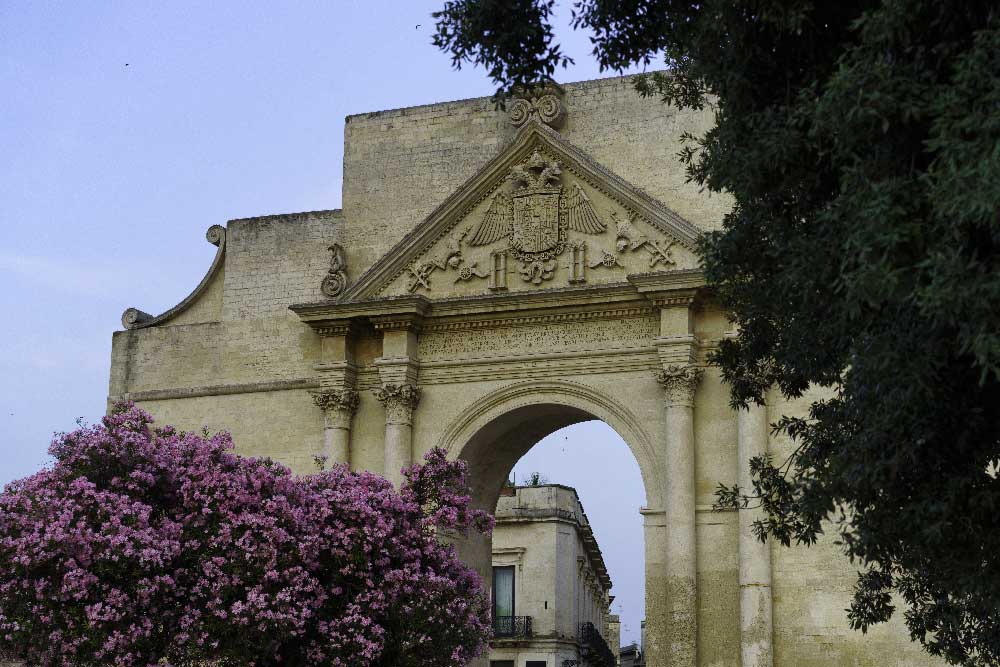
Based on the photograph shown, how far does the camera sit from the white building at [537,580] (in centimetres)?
3259

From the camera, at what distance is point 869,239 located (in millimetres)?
7176

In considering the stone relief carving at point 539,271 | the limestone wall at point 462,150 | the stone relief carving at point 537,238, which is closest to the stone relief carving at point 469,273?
the stone relief carving at point 537,238

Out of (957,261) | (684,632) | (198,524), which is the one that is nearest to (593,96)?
(684,632)

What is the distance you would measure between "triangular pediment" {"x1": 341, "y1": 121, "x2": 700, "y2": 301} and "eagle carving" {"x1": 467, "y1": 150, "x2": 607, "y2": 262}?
13 millimetres

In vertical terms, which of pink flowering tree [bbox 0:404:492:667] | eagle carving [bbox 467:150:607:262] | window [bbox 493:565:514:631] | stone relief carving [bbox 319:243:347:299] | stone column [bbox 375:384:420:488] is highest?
eagle carving [bbox 467:150:607:262]

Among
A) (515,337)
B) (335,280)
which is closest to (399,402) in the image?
(515,337)

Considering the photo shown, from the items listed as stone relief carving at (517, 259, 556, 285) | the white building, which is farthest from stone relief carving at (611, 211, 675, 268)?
the white building

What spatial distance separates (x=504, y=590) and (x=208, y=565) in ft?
70.9

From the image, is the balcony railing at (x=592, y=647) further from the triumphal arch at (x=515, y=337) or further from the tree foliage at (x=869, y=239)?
the tree foliage at (x=869, y=239)

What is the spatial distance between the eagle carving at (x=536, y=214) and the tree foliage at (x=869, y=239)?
8.29m

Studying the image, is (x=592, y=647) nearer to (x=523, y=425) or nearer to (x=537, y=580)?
(x=537, y=580)

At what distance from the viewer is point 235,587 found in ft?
40.8

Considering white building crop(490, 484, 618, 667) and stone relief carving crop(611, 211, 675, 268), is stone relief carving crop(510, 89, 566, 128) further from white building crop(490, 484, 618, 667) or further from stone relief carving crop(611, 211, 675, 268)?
white building crop(490, 484, 618, 667)

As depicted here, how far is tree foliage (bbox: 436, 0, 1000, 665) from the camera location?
277 inches
